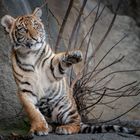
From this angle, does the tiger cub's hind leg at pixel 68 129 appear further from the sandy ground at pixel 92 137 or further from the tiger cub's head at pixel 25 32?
the tiger cub's head at pixel 25 32

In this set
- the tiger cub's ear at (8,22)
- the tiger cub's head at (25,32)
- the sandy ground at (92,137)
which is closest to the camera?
the sandy ground at (92,137)

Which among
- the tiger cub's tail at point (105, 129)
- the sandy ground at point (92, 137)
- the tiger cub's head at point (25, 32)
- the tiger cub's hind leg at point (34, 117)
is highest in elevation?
the tiger cub's head at point (25, 32)

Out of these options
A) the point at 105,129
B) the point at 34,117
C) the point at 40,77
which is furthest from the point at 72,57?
the point at 105,129

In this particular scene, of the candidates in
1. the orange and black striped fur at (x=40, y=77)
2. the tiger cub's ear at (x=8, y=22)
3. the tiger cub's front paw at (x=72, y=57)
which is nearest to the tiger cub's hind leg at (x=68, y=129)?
the orange and black striped fur at (x=40, y=77)

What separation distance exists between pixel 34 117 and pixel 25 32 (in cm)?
67

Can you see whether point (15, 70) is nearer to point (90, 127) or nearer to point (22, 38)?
point (22, 38)

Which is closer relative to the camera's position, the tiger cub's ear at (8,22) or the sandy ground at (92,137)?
the sandy ground at (92,137)

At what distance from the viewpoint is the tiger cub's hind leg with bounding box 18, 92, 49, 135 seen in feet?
13.4

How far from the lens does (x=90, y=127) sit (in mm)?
4363

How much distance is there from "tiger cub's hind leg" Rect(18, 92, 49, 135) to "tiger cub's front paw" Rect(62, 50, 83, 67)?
0.40m

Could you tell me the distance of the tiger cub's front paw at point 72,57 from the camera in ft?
13.4

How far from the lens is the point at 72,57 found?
4.14m

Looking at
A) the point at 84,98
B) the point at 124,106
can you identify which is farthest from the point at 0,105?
the point at 124,106

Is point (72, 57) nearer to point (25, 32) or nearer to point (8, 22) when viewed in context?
point (25, 32)
